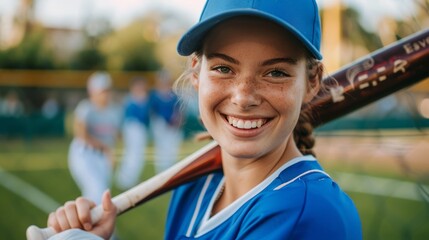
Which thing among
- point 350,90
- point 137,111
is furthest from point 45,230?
point 137,111

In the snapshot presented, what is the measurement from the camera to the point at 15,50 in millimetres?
21375

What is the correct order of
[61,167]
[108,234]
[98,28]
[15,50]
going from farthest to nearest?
[98,28]
[15,50]
[61,167]
[108,234]

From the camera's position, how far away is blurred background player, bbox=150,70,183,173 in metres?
8.37

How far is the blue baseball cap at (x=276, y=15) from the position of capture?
37.6 inches

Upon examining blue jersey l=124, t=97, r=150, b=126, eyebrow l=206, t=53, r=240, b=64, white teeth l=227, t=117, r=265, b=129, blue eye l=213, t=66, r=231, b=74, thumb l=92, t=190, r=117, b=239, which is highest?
eyebrow l=206, t=53, r=240, b=64

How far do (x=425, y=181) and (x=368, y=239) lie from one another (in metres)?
2.32

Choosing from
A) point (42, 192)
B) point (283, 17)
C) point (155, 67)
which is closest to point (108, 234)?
point (283, 17)

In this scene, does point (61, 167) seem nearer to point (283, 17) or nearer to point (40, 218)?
point (40, 218)

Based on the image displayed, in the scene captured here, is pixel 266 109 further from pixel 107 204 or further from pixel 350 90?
pixel 107 204

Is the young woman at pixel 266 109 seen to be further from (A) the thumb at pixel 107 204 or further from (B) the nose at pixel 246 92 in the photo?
(A) the thumb at pixel 107 204

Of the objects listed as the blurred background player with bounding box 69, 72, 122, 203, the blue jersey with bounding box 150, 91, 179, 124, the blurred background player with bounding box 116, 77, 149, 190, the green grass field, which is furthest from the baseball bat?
the blue jersey with bounding box 150, 91, 179, 124

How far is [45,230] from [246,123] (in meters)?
0.48

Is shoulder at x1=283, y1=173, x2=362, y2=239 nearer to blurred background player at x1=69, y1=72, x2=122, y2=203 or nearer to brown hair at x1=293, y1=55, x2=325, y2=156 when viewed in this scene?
brown hair at x1=293, y1=55, x2=325, y2=156

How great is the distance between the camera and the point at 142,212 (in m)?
5.71
